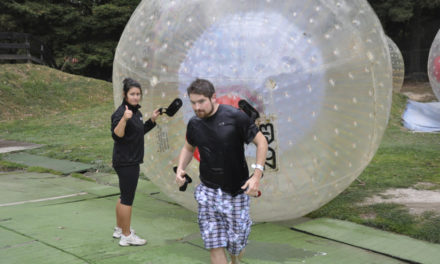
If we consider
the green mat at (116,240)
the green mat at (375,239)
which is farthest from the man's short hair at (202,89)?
the green mat at (375,239)

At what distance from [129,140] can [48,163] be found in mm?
4658

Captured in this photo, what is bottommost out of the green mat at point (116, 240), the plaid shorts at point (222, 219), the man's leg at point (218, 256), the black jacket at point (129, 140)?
the green mat at point (116, 240)

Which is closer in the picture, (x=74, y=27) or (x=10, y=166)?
(x=10, y=166)

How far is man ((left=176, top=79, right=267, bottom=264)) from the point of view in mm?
3016

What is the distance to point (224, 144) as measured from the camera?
3018 millimetres

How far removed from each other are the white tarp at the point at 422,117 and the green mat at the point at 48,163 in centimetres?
752

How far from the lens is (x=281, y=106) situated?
3.72m

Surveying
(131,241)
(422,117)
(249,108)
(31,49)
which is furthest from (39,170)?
(31,49)

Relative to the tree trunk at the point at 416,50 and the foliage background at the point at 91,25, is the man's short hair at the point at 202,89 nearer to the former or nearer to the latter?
the foliage background at the point at 91,25

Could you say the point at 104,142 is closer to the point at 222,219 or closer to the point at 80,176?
the point at 80,176

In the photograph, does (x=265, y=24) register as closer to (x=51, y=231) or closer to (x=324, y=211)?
(x=324, y=211)

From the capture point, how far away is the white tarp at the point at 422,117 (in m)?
11.6

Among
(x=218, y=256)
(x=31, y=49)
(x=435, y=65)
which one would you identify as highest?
(x=31, y=49)

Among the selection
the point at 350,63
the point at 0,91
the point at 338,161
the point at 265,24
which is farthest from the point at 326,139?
the point at 0,91
